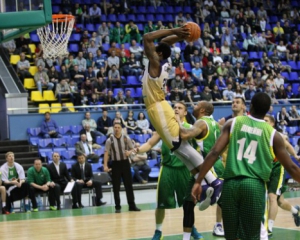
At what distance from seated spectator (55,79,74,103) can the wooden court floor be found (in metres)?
6.86

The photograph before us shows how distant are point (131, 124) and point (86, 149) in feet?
7.36

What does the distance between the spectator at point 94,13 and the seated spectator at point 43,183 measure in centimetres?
1127

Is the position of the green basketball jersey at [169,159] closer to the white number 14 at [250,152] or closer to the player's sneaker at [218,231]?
the player's sneaker at [218,231]

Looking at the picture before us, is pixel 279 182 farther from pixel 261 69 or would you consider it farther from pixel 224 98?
pixel 261 69

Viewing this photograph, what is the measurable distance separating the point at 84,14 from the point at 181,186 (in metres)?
17.3

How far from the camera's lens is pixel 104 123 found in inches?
869

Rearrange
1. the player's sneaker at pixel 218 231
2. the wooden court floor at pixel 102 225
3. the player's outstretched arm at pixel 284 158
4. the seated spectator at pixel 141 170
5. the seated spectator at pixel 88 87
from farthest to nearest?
1. the seated spectator at pixel 88 87
2. the seated spectator at pixel 141 170
3. the wooden court floor at pixel 102 225
4. the player's sneaker at pixel 218 231
5. the player's outstretched arm at pixel 284 158

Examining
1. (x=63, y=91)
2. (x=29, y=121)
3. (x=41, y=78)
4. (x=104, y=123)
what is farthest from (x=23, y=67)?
(x=104, y=123)

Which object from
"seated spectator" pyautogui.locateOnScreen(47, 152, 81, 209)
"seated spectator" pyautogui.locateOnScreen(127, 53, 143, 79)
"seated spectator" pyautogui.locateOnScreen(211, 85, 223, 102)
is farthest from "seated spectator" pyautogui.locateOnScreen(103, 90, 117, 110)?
"seated spectator" pyautogui.locateOnScreen(47, 152, 81, 209)

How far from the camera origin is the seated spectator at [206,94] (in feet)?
79.6

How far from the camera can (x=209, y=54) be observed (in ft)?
89.9

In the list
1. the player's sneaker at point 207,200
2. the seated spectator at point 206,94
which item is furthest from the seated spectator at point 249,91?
the player's sneaker at point 207,200

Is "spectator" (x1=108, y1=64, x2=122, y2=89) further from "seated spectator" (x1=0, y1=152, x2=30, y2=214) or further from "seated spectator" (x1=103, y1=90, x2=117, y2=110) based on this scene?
"seated spectator" (x1=0, y1=152, x2=30, y2=214)

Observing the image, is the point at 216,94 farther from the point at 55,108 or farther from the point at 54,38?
the point at 54,38
